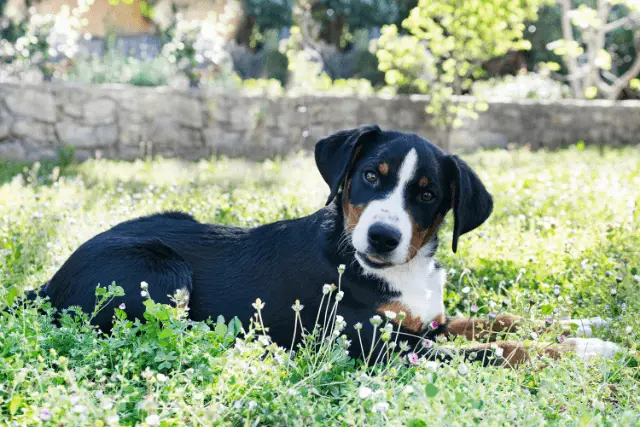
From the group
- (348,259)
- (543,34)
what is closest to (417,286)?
(348,259)

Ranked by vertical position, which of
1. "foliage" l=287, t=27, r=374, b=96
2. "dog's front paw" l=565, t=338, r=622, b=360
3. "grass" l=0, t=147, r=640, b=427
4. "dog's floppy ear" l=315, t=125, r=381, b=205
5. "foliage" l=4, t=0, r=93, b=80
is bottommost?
"dog's front paw" l=565, t=338, r=622, b=360

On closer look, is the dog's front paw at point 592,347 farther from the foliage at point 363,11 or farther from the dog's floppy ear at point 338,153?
the foliage at point 363,11

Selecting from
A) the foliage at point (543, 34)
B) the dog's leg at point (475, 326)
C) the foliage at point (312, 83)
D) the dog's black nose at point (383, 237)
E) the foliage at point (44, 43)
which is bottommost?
the dog's leg at point (475, 326)

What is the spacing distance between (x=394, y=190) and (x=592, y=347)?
4.17ft

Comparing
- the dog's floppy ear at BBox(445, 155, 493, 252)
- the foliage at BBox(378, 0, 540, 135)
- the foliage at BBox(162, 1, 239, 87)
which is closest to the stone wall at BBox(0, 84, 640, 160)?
the foliage at BBox(378, 0, 540, 135)

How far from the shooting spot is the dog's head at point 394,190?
3.55 meters

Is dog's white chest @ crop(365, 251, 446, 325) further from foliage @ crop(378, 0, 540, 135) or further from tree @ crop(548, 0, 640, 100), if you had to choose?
tree @ crop(548, 0, 640, 100)

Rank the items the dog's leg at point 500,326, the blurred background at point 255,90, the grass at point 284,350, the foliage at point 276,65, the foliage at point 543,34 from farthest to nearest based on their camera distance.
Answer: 1. the foliage at point 543,34
2. the foliage at point 276,65
3. the blurred background at point 255,90
4. the dog's leg at point 500,326
5. the grass at point 284,350

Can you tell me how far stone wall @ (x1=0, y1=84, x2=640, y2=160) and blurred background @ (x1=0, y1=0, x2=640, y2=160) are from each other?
2cm

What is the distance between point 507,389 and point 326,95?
29.7ft

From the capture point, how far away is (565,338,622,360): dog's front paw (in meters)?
3.64

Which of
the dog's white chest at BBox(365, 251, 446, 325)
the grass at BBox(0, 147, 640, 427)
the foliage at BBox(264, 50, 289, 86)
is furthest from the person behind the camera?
the foliage at BBox(264, 50, 289, 86)

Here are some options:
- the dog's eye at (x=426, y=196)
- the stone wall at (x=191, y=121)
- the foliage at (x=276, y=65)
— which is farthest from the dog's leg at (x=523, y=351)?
the foliage at (x=276, y=65)

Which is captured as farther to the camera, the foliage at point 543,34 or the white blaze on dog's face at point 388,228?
the foliage at point 543,34
